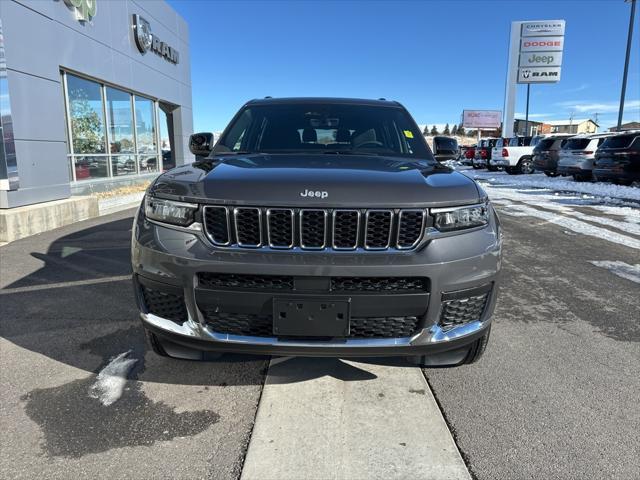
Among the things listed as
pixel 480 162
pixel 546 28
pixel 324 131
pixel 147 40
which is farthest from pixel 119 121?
pixel 546 28

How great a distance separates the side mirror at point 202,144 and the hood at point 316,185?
0.85 meters

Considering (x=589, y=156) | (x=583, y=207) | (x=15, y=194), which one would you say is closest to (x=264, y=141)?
(x=15, y=194)

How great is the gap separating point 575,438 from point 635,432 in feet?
1.09

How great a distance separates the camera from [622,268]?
5.33m

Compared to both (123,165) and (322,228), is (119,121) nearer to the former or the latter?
(123,165)

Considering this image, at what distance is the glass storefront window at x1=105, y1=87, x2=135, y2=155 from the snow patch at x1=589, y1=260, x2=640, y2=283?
12.0 meters

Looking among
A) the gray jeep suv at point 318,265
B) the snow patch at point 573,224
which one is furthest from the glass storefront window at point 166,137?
the gray jeep suv at point 318,265

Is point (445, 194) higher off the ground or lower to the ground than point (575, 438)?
higher

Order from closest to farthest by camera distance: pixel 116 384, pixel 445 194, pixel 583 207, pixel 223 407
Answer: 1. pixel 445 194
2. pixel 223 407
3. pixel 116 384
4. pixel 583 207

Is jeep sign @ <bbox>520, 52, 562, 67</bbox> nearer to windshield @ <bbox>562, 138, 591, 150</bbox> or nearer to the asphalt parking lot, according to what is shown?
windshield @ <bbox>562, 138, 591, 150</bbox>

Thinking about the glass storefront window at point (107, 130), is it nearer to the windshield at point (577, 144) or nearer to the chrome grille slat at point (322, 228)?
the chrome grille slat at point (322, 228)

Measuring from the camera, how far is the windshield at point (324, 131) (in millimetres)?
3387

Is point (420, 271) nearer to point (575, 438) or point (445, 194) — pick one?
point (445, 194)

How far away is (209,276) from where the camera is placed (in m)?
2.12
